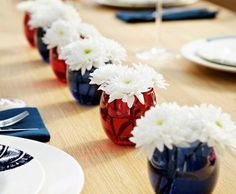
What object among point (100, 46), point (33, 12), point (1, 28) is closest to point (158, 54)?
point (33, 12)

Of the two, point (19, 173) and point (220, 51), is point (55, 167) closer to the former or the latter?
point (19, 173)

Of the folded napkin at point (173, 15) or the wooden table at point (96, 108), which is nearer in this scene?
the wooden table at point (96, 108)

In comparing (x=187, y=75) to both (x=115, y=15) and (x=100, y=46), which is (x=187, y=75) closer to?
(x=100, y=46)

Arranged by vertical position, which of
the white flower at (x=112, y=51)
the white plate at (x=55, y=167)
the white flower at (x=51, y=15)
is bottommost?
the white plate at (x=55, y=167)

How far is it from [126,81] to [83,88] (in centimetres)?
23

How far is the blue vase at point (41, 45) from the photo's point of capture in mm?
1368

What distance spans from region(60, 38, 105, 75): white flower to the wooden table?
9cm

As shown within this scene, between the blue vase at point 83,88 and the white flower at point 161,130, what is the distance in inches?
15.9

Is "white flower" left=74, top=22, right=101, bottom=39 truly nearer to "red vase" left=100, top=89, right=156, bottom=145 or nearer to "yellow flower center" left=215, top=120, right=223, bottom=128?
"red vase" left=100, top=89, right=156, bottom=145

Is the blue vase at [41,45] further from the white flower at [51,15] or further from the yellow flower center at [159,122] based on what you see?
the yellow flower center at [159,122]

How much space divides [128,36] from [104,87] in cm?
79

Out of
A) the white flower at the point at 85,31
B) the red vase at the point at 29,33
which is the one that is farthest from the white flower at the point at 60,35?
the red vase at the point at 29,33

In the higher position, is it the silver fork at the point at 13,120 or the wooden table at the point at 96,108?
the silver fork at the point at 13,120

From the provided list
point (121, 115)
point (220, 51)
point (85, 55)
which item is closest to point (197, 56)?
point (220, 51)
